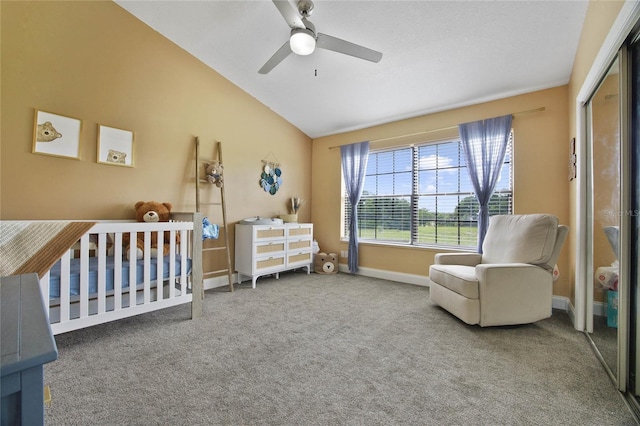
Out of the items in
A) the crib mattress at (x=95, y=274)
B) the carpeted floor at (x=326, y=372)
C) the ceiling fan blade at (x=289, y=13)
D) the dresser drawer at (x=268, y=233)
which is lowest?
the carpeted floor at (x=326, y=372)

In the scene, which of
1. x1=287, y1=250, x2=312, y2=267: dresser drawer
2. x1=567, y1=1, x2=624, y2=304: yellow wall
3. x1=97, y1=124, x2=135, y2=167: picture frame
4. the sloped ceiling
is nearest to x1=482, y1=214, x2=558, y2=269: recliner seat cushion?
x1=567, y1=1, x2=624, y2=304: yellow wall

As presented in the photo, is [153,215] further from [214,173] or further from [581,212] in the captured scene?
[581,212]

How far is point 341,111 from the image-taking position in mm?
3826

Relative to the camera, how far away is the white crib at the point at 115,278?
176 cm

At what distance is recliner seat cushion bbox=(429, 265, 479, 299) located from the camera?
220 centimetres

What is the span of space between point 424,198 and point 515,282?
171 centimetres

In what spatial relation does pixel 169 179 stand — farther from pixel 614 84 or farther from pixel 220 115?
pixel 614 84

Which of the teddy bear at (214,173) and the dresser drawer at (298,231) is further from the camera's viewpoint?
the dresser drawer at (298,231)

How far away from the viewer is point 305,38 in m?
1.97

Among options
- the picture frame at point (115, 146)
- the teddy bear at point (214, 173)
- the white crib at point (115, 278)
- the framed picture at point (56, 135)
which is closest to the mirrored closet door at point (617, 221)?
the white crib at point (115, 278)

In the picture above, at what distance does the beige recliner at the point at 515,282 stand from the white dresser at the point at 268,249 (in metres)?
2.11

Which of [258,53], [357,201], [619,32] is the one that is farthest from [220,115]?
[619,32]

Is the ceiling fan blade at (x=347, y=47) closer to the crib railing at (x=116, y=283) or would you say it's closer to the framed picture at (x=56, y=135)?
the crib railing at (x=116, y=283)

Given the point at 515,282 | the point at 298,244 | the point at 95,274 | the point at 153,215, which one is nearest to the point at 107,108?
the point at 153,215
